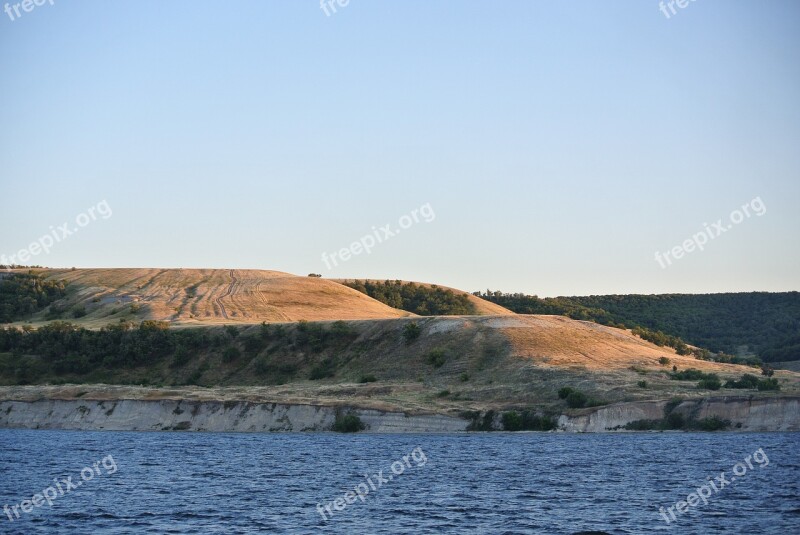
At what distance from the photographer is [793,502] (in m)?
40.0

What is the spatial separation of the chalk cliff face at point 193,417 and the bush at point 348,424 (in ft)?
1.34

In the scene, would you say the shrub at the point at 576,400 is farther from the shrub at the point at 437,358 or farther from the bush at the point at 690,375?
the shrub at the point at 437,358

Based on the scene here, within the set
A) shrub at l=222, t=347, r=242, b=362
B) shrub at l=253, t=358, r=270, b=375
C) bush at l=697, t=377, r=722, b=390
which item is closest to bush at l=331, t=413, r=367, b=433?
shrub at l=253, t=358, r=270, b=375

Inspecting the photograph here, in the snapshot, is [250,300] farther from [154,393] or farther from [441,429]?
[441,429]

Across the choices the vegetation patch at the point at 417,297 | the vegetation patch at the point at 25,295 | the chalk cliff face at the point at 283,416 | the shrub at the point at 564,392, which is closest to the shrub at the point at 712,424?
the chalk cliff face at the point at 283,416

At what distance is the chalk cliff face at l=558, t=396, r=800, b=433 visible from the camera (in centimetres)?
7012

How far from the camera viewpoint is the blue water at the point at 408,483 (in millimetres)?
37031

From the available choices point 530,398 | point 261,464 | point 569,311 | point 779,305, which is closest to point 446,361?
point 530,398

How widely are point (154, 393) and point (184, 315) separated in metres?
40.7

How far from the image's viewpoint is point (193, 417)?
8075 centimetres

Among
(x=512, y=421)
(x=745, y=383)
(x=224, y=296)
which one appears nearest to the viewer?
(x=512, y=421)

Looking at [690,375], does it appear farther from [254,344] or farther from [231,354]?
[231,354]

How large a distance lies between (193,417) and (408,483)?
36392mm

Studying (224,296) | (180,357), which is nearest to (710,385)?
(180,357)
